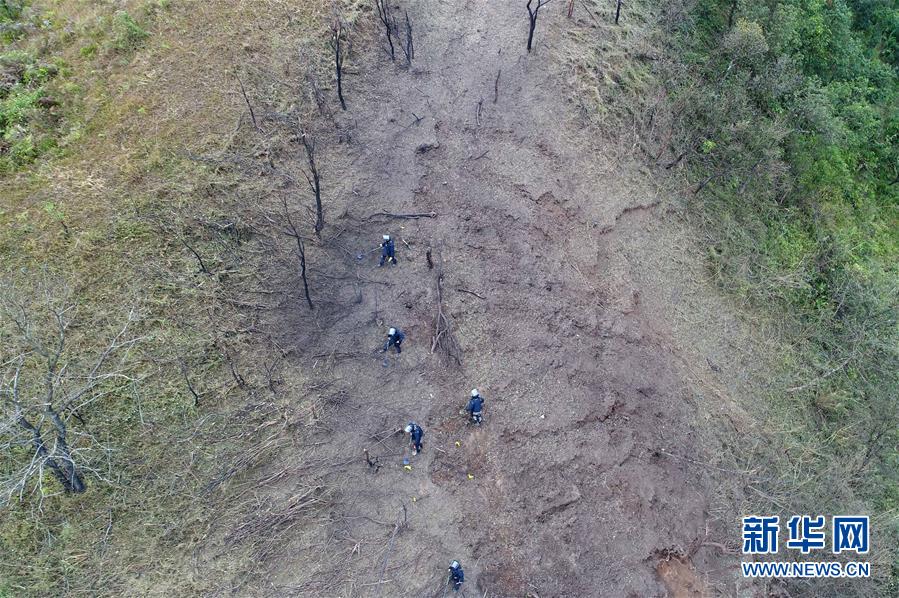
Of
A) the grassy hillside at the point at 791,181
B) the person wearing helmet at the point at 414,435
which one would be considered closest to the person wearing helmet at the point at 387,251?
the person wearing helmet at the point at 414,435

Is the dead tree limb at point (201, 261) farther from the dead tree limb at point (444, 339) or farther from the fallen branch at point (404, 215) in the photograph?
the dead tree limb at point (444, 339)

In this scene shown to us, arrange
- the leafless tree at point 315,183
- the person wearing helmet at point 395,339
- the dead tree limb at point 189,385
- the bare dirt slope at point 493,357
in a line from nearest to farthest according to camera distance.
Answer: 1. the bare dirt slope at point 493,357
2. the dead tree limb at point 189,385
3. the person wearing helmet at point 395,339
4. the leafless tree at point 315,183

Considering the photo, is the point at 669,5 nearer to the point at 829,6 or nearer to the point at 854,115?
the point at 829,6

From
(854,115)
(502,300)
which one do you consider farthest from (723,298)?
(854,115)

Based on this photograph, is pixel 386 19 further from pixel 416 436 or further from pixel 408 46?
pixel 416 436

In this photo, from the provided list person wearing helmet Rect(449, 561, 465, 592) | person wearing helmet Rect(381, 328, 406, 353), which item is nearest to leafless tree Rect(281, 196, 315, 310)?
person wearing helmet Rect(381, 328, 406, 353)

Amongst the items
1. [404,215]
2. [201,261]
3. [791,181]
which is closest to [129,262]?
[201,261]

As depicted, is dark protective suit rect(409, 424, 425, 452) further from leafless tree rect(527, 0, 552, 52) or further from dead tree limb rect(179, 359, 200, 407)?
leafless tree rect(527, 0, 552, 52)
